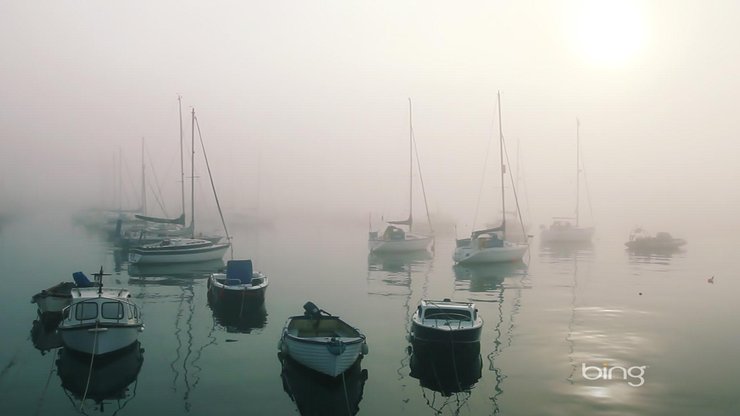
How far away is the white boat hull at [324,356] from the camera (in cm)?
2373

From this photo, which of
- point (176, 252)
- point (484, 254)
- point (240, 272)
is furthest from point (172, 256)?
point (484, 254)

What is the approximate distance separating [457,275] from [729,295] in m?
25.3

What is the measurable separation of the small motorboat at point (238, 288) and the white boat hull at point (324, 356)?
14.3 m

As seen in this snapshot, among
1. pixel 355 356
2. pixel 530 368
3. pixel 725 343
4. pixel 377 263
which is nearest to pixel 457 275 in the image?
pixel 377 263

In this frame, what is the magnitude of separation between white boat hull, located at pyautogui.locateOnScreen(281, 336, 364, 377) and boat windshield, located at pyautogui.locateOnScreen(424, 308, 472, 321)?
6.27m

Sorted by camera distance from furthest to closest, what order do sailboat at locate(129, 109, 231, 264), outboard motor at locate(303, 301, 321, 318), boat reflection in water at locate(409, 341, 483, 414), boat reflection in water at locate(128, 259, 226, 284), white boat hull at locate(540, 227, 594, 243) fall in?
white boat hull at locate(540, 227, 594, 243), sailboat at locate(129, 109, 231, 264), boat reflection in water at locate(128, 259, 226, 284), outboard motor at locate(303, 301, 321, 318), boat reflection in water at locate(409, 341, 483, 414)

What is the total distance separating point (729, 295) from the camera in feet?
175

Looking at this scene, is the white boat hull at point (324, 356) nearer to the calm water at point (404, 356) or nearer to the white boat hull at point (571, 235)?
the calm water at point (404, 356)

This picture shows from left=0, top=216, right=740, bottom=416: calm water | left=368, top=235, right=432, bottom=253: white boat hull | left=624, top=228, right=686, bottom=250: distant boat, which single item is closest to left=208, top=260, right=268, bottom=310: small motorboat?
left=0, top=216, right=740, bottom=416: calm water

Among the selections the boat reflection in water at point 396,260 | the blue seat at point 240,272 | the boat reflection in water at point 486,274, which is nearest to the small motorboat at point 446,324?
the blue seat at point 240,272

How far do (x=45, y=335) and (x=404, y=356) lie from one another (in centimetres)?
1921

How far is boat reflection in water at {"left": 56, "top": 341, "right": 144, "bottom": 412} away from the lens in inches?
882

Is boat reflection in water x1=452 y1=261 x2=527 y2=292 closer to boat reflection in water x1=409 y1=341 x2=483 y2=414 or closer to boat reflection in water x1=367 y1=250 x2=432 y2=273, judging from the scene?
boat reflection in water x1=367 y1=250 x2=432 y2=273

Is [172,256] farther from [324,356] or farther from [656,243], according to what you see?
[656,243]
